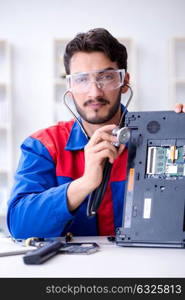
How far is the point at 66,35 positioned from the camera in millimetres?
5168

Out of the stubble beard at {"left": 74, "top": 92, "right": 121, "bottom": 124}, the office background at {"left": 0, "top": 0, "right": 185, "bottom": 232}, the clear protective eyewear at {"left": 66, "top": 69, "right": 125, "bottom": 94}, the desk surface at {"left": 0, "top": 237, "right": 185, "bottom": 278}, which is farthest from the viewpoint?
the office background at {"left": 0, "top": 0, "right": 185, "bottom": 232}


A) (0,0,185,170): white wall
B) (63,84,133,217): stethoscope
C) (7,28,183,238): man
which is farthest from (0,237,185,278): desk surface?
(0,0,185,170): white wall

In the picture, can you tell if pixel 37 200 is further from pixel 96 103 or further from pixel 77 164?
pixel 96 103

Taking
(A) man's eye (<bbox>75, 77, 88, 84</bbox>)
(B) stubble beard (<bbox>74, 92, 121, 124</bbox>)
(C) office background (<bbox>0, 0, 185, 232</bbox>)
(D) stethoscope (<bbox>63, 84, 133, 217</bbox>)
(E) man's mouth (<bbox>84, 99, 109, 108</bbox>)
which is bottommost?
(D) stethoscope (<bbox>63, 84, 133, 217</bbox>)

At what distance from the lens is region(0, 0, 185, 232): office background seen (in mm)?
5133

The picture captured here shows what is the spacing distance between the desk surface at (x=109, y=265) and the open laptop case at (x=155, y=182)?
0.05 meters

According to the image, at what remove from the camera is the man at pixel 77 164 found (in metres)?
1.72

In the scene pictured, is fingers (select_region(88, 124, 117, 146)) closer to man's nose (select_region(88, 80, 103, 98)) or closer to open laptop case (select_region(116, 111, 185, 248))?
open laptop case (select_region(116, 111, 185, 248))

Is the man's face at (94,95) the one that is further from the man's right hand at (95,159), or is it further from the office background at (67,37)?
the office background at (67,37)

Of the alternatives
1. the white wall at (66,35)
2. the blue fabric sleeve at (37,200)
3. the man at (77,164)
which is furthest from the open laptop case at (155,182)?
the white wall at (66,35)

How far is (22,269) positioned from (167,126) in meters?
0.66

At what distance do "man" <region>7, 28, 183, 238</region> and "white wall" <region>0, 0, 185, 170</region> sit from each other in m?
3.03

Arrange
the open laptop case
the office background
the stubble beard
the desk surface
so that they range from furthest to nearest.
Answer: the office background, the stubble beard, the open laptop case, the desk surface

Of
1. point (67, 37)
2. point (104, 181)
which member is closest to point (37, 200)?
point (104, 181)
